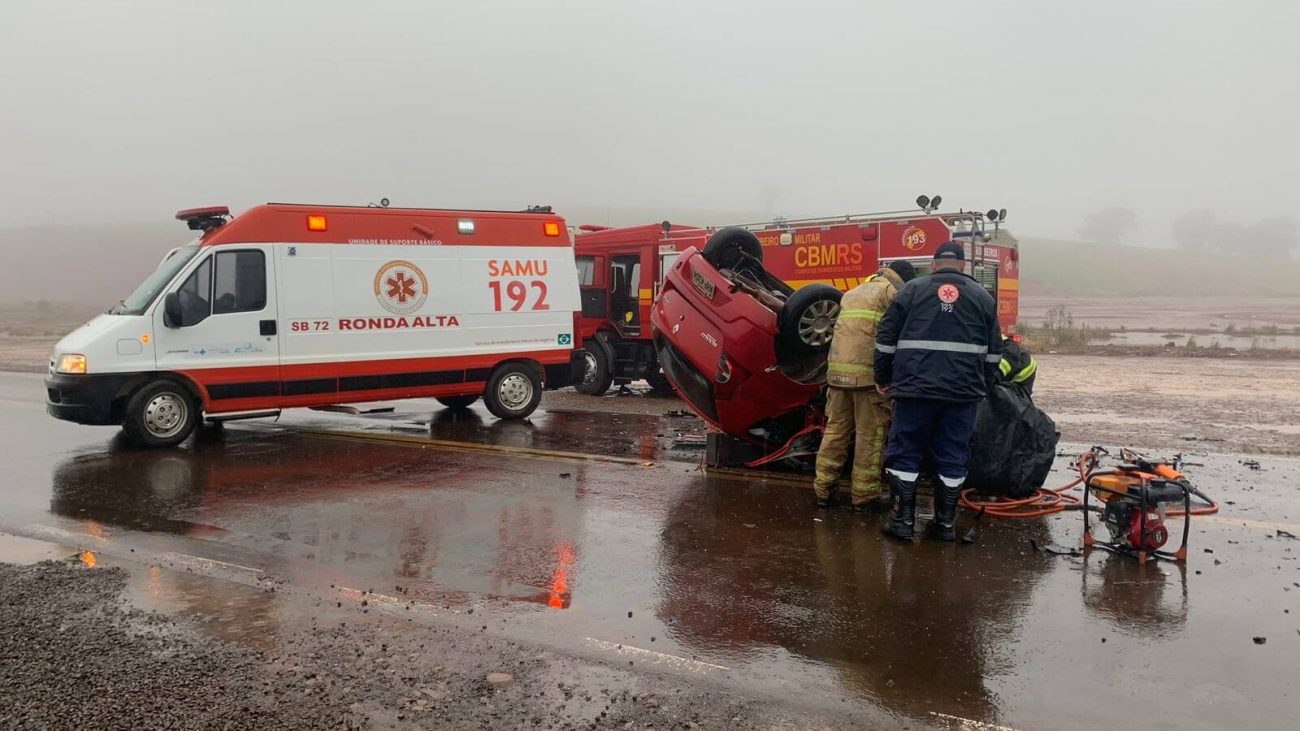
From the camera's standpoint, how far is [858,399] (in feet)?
19.2

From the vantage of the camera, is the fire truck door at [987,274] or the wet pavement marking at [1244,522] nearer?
the wet pavement marking at [1244,522]

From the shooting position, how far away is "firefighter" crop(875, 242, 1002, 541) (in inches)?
201

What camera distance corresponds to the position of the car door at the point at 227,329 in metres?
8.57

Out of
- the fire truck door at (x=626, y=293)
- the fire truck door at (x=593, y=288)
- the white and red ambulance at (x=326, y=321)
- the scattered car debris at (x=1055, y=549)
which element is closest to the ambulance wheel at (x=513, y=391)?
the white and red ambulance at (x=326, y=321)

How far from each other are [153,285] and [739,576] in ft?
23.8

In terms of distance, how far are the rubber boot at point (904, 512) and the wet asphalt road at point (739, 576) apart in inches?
5.2

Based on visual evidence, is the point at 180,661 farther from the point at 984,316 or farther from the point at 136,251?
the point at 136,251

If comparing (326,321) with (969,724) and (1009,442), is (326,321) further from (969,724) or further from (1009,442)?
(969,724)

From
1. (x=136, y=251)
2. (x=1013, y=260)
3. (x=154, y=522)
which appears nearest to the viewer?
(x=154, y=522)

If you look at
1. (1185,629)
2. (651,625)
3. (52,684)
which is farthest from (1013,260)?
(52,684)

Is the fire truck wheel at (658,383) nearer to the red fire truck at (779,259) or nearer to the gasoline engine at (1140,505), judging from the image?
the red fire truck at (779,259)

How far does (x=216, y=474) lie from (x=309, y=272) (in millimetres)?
2649

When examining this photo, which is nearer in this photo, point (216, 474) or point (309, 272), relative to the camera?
point (216, 474)

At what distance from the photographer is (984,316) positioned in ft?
17.0
